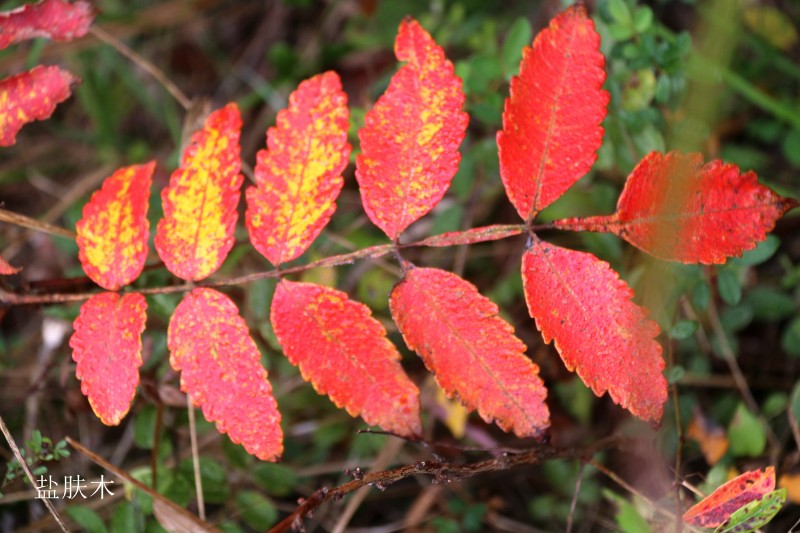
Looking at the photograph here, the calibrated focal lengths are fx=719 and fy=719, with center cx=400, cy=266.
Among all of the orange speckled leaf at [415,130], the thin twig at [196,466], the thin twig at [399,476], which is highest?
the orange speckled leaf at [415,130]

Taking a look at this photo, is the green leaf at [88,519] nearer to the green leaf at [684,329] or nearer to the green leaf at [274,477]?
the green leaf at [274,477]

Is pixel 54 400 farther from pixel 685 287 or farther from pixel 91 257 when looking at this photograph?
pixel 685 287

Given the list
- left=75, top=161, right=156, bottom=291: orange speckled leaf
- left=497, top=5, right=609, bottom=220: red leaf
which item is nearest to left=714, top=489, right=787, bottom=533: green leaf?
left=497, top=5, right=609, bottom=220: red leaf

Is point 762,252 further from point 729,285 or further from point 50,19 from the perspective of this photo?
point 50,19

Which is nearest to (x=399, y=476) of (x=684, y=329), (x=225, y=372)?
(x=225, y=372)

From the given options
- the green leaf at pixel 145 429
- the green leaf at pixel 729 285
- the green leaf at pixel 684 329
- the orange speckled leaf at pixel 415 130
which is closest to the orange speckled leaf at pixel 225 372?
the orange speckled leaf at pixel 415 130
